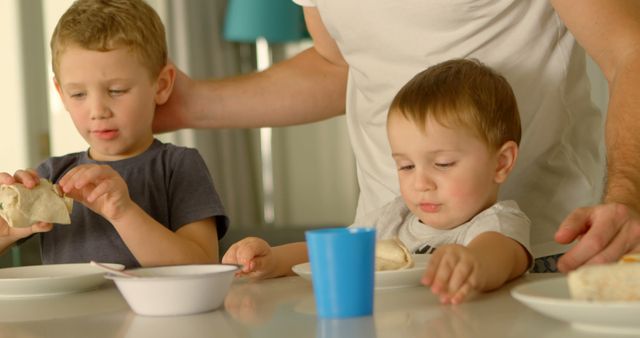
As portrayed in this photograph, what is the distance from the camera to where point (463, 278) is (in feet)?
4.22

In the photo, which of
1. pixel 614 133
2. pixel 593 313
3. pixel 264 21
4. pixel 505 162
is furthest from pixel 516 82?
pixel 264 21

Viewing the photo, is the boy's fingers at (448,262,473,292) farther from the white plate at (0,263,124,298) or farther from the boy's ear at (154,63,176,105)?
the boy's ear at (154,63,176,105)

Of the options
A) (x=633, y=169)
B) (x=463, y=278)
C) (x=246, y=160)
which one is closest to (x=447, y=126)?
(x=633, y=169)

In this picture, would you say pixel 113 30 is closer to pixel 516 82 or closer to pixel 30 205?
pixel 30 205

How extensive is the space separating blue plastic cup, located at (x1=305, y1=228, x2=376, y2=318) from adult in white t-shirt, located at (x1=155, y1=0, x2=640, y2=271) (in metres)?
0.52

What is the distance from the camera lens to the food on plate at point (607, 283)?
1.06 meters

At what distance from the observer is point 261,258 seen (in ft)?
5.50

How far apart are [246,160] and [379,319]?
558 cm

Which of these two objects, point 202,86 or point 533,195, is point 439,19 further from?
point 202,86

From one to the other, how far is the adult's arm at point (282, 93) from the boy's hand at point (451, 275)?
1248 mm

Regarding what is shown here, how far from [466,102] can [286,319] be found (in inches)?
27.6

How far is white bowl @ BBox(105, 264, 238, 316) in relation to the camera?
1279 mm

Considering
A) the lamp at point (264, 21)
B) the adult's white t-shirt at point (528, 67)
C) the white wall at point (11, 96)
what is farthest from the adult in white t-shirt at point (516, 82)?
the lamp at point (264, 21)

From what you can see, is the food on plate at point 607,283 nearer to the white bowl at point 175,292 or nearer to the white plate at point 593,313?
the white plate at point 593,313
